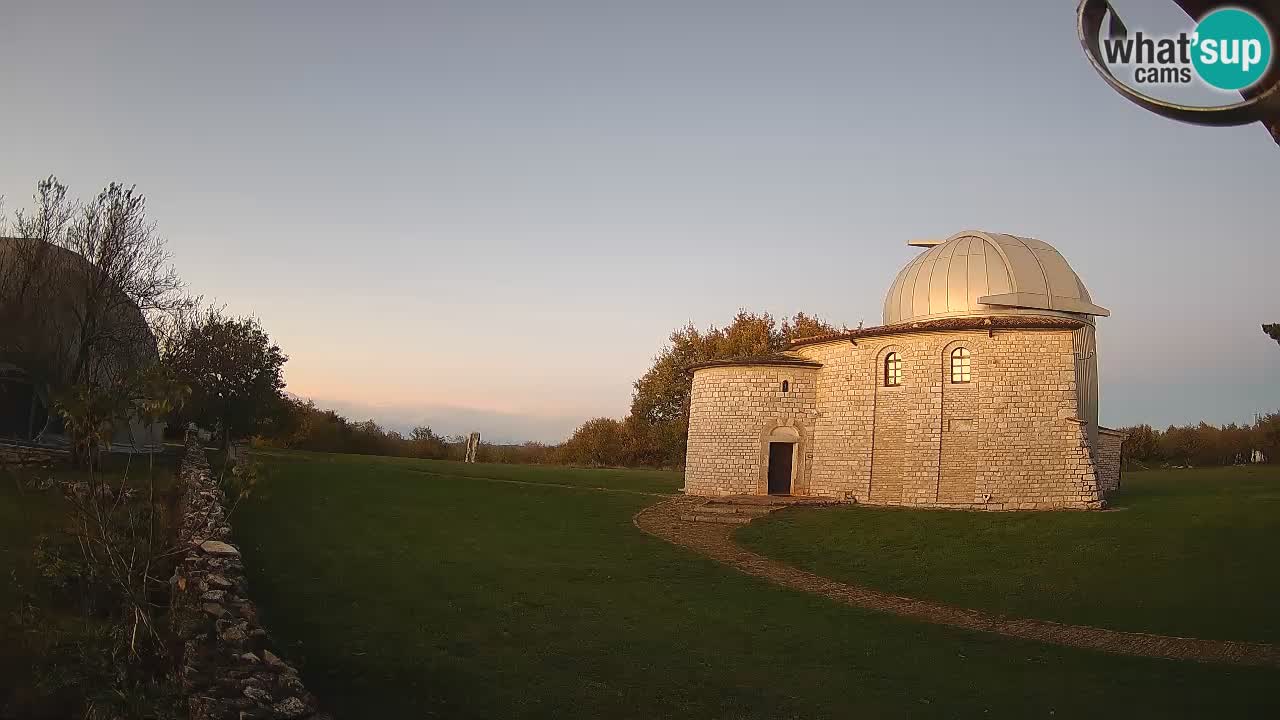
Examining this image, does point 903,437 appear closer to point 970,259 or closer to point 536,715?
point 970,259

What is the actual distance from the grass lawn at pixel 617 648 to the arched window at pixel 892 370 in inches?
453

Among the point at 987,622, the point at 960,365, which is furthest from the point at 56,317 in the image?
the point at 960,365

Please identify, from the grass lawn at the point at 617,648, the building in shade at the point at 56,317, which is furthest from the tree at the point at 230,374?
the grass lawn at the point at 617,648

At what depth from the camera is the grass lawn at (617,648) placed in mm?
8516

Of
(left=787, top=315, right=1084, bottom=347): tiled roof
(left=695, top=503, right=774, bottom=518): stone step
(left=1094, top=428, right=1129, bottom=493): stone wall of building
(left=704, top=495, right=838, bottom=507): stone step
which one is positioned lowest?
(left=695, top=503, right=774, bottom=518): stone step

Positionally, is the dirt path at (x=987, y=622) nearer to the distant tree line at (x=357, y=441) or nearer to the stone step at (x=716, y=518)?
the stone step at (x=716, y=518)

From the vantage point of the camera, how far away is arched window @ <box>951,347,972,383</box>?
81.9 feet

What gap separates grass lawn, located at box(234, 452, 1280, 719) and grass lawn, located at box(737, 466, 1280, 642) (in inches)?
110

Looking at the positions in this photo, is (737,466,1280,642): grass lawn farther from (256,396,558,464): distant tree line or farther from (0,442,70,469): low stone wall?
(256,396,558,464): distant tree line

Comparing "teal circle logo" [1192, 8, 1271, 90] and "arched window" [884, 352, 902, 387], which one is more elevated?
"arched window" [884, 352, 902, 387]

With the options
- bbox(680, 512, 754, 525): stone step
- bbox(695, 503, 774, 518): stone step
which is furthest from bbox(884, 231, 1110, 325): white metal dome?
bbox(680, 512, 754, 525): stone step

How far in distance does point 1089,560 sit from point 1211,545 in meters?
2.45

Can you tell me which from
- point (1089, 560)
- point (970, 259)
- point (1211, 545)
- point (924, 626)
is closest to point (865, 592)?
point (924, 626)

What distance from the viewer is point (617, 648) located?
1041 cm
